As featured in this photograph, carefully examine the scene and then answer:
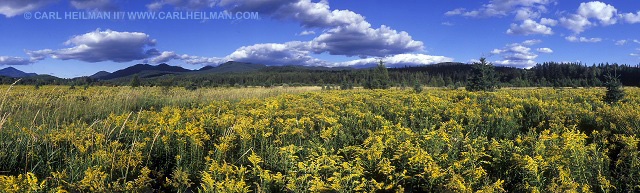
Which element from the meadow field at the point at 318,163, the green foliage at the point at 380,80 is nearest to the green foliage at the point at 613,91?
the meadow field at the point at 318,163

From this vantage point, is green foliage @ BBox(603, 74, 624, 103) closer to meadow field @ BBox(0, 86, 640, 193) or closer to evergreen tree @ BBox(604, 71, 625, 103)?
evergreen tree @ BBox(604, 71, 625, 103)

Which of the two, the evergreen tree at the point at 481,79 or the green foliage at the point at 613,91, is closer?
the green foliage at the point at 613,91

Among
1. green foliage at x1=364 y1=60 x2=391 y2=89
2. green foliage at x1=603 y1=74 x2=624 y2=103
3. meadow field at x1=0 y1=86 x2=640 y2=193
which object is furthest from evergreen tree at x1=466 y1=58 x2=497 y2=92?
meadow field at x1=0 y1=86 x2=640 y2=193

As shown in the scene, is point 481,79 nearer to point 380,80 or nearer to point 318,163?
point 380,80

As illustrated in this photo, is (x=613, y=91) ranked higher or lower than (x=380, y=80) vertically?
lower

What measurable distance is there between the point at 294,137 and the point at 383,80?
120ft

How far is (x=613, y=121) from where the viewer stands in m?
6.65

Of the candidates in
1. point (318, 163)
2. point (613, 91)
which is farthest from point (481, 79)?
point (318, 163)

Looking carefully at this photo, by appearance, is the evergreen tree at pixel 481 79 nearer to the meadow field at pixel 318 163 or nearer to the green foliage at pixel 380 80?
the green foliage at pixel 380 80

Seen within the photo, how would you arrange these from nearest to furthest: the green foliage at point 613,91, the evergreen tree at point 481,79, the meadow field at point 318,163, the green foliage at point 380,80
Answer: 1. the meadow field at point 318,163
2. the green foliage at point 613,91
3. the evergreen tree at point 481,79
4. the green foliage at point 380,80

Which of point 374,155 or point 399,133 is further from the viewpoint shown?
point 399,133

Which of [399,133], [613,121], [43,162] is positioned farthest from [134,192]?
[613,121]

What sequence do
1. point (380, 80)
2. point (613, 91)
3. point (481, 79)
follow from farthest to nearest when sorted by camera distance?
point (380, 80) → point (481, 79) → point (613, 91)

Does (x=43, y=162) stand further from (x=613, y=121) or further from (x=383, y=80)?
(x=383, y=80)
